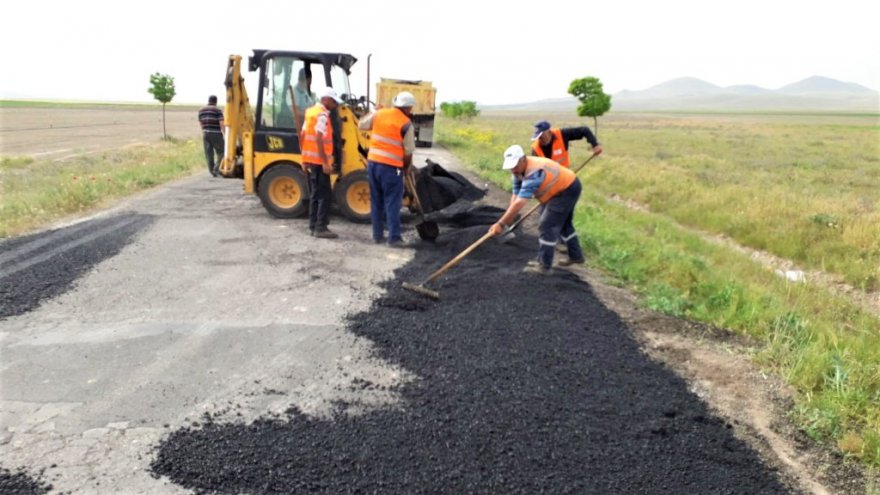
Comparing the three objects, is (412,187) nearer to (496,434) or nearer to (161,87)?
(496,434)

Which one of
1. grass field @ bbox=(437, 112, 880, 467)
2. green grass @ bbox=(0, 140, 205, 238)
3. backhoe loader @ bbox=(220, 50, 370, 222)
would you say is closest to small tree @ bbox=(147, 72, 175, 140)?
green grass @ bbox=(0, 140, 205, 238)

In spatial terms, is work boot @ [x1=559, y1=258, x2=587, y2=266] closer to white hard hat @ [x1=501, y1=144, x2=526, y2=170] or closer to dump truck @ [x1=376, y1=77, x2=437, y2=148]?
white hard hat @ [x1=501, y1=144, x2=526, y2=170]

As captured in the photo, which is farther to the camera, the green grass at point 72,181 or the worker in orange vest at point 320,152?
the green grass at point 72,181

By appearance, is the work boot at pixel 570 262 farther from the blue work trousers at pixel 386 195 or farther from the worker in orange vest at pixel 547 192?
the blue work trousers at pixel 386 195

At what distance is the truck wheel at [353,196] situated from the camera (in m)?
7.74

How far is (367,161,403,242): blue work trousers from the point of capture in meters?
6.53

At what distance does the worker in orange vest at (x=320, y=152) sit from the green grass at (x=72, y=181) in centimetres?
345

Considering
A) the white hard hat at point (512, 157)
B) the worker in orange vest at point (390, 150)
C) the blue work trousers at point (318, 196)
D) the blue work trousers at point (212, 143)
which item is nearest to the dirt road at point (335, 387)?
the worker in orange vest at point (390, 150)

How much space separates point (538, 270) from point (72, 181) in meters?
9.12

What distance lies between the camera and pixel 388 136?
6438mm

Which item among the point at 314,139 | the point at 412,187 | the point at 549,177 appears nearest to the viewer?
the point at 549,177

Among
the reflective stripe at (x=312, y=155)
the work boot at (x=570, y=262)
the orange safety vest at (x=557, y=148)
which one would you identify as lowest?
the work boot at (x=570, y=262)

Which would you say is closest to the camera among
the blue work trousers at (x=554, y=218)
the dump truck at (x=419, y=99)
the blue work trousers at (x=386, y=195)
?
the blue work trousers at (x=554, y=218)

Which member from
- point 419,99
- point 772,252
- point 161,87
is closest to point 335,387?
point 772,252
